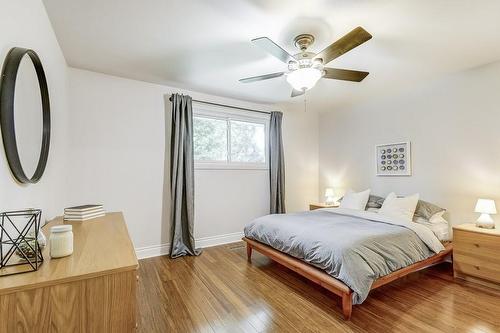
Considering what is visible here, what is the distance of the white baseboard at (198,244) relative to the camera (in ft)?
11.0

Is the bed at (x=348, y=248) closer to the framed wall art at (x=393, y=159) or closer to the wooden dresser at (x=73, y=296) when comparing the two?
the framed wall art at (x=393, y=159)

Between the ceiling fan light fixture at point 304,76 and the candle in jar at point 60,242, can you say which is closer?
the candle in jar at point 60,242

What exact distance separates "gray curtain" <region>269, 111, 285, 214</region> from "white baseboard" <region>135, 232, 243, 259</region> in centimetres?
84

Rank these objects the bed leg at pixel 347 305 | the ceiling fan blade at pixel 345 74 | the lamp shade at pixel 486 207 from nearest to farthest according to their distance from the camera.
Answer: the bed leg at pixel 347 305 → the ceiling fan blade at pixel 345 74 → the lamp shade at pixel 486 207

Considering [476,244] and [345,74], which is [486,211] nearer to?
[476,244]

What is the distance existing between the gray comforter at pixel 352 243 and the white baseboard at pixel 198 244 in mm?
923

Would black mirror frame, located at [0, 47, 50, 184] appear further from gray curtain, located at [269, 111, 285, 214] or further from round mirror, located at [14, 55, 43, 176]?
gray curtain, located at [269, 111, 285, 214]

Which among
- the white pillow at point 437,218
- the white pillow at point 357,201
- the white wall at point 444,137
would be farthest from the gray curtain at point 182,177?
the white pillow at point 437,218

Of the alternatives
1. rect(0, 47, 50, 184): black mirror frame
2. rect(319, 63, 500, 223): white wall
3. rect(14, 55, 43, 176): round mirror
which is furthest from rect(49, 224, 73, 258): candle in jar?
rect(319, 63, 500, 223): white wall

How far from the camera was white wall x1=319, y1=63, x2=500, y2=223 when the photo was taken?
284 cm

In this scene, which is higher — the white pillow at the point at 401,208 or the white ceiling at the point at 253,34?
the white ceiling at the point at 253,34

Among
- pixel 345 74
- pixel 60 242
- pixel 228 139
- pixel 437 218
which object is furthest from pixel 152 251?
pixel 437 218

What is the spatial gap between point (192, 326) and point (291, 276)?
4.17ft

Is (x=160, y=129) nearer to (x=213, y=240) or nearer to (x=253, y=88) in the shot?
(x=253, y=88)
